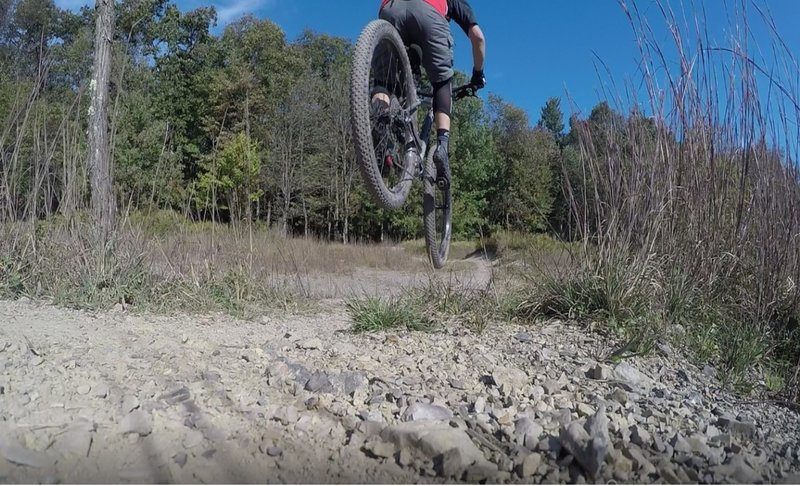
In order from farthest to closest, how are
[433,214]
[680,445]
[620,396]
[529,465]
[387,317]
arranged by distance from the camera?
[433,214] < [387,317] < [620,396] < [680,445] < [529,465]

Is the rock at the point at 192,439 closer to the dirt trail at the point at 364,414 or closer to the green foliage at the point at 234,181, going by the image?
the dirt trail at the point at 364,414

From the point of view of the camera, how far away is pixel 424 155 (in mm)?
A: 3699

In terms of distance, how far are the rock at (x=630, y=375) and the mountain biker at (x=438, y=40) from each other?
6.05 ft

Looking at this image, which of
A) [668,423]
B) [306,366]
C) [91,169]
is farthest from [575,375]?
[91,169]

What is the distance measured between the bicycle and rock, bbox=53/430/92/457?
175 cm

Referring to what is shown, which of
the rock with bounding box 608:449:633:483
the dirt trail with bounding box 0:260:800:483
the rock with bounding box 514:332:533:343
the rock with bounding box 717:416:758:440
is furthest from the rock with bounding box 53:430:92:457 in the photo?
the rock with bounding box 717:416:758:440

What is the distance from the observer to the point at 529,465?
1404mm

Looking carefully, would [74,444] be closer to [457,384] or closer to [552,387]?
[457,384]

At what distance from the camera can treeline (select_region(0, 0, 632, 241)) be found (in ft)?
14.0

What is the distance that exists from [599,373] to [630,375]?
0.46 feet

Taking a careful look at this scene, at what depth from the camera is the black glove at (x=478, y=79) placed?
368 cm

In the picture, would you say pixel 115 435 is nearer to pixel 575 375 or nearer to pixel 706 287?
pixel 575 375

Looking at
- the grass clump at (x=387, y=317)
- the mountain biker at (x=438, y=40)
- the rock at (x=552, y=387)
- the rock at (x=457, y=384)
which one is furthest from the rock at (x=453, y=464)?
the mountain biker at (x=438, y=40)

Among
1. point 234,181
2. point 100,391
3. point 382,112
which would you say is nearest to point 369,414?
point 100,391
